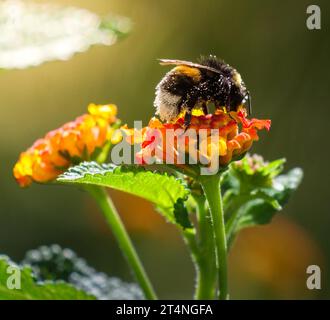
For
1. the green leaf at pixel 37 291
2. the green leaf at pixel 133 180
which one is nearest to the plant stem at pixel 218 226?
the green leaf at pixel 133 180

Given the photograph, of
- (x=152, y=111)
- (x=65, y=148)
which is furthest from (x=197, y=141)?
(x=152, y=111)

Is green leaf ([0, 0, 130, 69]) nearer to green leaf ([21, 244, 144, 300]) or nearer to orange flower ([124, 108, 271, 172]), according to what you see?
orange flower ([124, 108, 271, 172])

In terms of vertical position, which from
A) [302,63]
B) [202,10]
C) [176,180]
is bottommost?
[176,180]

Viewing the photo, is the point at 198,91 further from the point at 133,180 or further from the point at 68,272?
the point at 68,272

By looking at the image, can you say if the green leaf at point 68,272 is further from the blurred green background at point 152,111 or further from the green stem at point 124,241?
the blurred green background at point 152,111

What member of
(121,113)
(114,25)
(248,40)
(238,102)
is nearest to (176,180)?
(238,102)
